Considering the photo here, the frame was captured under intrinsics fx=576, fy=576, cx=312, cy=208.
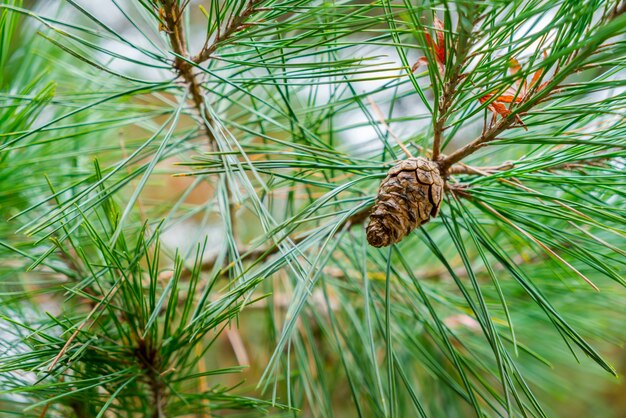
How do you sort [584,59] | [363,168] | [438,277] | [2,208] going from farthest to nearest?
[438,277] → [2,208] → [363,168] → [584,59]

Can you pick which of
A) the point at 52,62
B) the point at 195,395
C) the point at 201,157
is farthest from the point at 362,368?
the point at 52,62

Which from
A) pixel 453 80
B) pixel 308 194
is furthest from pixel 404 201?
pixel 308 194

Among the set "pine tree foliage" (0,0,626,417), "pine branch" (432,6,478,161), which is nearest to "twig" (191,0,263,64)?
"pine tree foliage" (0,0,626,417)

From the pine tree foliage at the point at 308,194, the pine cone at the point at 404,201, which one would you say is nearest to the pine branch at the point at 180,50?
the pine tree foliage at the point at 308,194

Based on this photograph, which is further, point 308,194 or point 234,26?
point 308,194

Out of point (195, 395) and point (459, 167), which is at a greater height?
point (459, 167)

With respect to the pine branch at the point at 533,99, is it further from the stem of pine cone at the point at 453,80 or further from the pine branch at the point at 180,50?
the pine branch at the point at 180,50

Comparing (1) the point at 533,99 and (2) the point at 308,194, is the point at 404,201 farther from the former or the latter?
(2) the point at 308,194

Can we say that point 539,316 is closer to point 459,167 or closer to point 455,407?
point 455,407
